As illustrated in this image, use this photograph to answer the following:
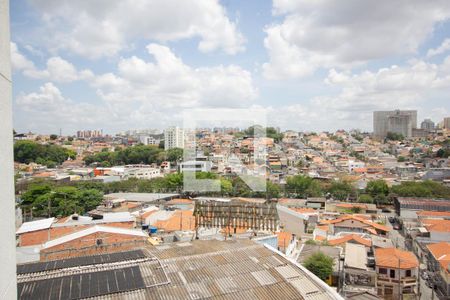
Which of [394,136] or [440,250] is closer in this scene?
[440,250]

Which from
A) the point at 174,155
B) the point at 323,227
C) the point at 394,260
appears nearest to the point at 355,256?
the point at 394,260

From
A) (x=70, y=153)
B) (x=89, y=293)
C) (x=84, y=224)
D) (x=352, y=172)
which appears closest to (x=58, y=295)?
(x=89, y=293)

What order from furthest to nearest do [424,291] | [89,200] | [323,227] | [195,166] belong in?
[195,166] < [89,200] < [323,227] < [424,291]

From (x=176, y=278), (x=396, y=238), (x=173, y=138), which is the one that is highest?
(x=173, y=138)

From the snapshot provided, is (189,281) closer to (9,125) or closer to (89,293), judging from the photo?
(89,293)

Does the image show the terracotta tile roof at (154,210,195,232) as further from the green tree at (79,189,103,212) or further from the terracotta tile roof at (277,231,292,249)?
the green tree at (79,189,103,212)

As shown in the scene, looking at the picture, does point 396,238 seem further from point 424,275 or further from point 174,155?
point 174,155

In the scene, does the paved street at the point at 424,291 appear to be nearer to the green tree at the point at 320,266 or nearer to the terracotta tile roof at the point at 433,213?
the green tree at the point at 320,266
